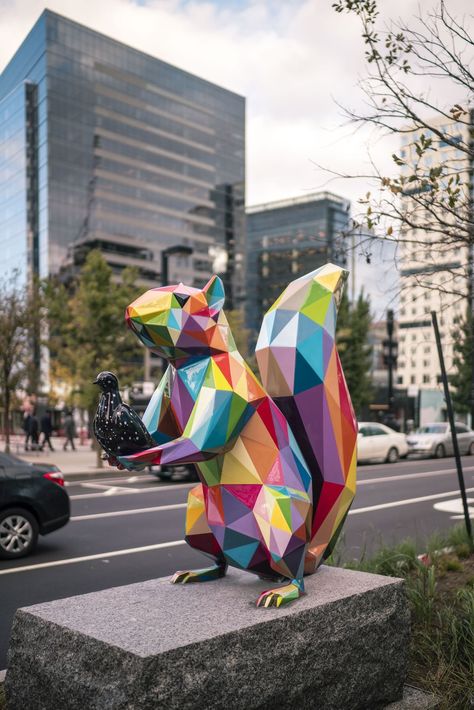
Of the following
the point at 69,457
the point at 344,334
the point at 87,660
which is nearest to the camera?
the point at 87,660

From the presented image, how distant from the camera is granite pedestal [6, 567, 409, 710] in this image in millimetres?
3176

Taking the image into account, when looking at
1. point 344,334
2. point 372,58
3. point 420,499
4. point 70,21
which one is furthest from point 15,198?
point 372,58

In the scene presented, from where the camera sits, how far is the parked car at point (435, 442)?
90.1ft

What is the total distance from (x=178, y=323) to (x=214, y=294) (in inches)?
12.6

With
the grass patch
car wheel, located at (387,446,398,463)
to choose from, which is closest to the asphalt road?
the grass patch

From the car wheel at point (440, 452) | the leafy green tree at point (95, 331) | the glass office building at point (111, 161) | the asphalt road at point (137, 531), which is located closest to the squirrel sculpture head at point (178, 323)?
the asphalt road at point (137, 531)

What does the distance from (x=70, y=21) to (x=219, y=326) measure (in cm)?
10103

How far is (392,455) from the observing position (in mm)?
25234

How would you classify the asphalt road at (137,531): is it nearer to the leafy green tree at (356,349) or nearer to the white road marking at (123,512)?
the white road marking at (123,512)

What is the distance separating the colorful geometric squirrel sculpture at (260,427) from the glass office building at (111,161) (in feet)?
279

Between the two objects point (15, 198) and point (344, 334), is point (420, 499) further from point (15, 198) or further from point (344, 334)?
point (15, 198)

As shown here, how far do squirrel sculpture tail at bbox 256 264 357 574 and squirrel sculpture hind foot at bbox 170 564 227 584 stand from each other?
57 centimetres

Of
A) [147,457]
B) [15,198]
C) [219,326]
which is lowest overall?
[147,457]

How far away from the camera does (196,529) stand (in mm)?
4363
